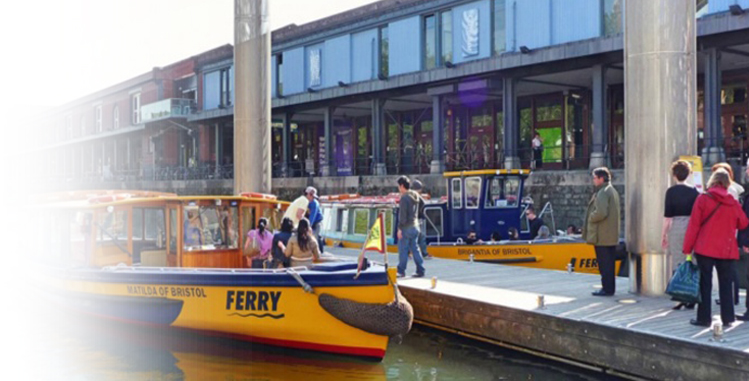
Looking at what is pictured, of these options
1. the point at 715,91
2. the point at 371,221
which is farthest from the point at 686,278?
the point at 715,91

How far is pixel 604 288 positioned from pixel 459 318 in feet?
6.66

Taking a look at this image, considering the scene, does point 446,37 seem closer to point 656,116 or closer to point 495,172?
point 495,172

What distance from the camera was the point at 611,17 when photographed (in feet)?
77.5

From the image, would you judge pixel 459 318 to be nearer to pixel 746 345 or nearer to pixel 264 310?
pixel 264 310

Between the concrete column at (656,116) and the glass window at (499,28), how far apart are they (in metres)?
17.1

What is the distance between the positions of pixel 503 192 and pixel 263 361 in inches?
331

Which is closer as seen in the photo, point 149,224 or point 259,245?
point 259,245

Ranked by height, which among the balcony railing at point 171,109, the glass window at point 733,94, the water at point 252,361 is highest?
the balcony railing at point 171,109

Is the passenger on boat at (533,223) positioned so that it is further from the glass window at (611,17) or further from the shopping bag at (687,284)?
the glass window at (611,17)

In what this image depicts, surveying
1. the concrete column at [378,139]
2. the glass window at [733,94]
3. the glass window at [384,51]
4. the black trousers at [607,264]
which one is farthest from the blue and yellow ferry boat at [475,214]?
the glass window at [384,51]

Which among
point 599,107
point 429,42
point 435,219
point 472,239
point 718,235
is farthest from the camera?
point 429,42

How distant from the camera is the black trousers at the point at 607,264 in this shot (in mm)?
9898

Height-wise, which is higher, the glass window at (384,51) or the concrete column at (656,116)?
the glass window at (384,51)

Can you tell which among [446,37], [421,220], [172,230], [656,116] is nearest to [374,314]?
[172,230]
